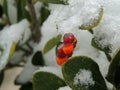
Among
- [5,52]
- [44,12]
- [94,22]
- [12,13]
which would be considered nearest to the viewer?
[94,22]

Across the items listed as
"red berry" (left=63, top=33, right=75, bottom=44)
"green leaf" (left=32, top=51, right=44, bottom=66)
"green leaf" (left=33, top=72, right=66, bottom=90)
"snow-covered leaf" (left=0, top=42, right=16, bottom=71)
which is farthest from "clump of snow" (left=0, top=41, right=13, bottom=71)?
"red berry" (left=63, top=33, right=75, bottom=44)

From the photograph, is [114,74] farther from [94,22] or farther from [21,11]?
[21,11]

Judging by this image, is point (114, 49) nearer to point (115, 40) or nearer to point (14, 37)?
point (115, 40)

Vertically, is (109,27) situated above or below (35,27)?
above

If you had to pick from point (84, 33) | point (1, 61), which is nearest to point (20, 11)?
point (1, 61)

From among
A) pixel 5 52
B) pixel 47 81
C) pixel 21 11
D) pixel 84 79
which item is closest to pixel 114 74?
pixel 84 79

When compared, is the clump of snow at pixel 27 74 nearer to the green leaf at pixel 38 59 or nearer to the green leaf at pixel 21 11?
the green leaf at pixel 38 59
